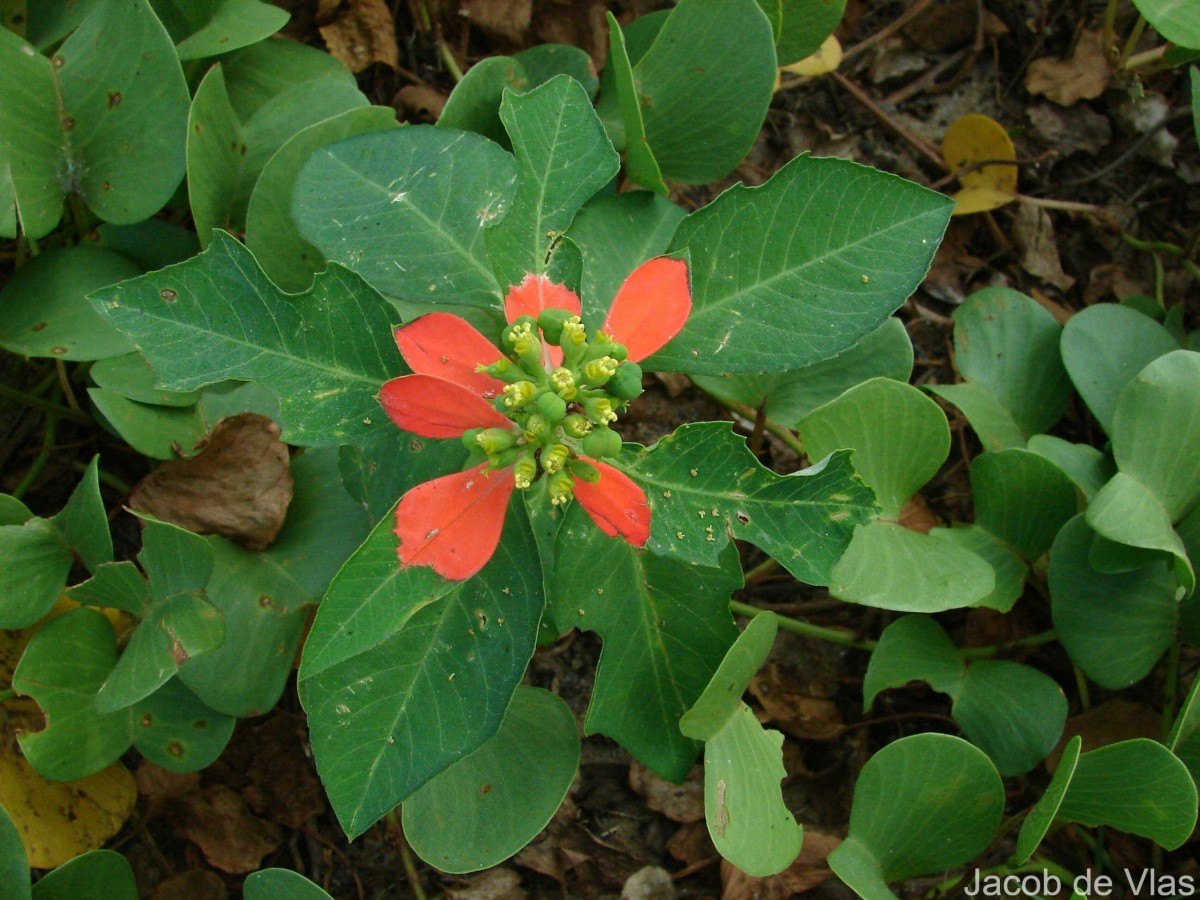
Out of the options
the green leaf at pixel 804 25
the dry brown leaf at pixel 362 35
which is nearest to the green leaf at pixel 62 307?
the dry brown leaf at pixel 362 35

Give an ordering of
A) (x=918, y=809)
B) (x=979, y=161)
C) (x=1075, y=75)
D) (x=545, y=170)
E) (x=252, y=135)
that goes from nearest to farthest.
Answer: (x=545, y=170) → (x=918, y=809) → (x=252, y=135) → (x=979, y=161) → (x=1075, y=75)

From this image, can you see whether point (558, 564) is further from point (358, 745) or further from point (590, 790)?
point (590, 790)

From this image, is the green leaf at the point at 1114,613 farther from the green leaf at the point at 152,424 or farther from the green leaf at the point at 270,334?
the green leaf at the point at 152,424

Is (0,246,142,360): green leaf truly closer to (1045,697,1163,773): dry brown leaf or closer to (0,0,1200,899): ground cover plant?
(0,0,1200,899): ground cover plant

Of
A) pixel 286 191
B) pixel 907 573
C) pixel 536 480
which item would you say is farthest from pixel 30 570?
pixel 907 573

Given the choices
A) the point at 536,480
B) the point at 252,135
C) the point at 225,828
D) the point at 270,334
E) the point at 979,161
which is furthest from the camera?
the point at 979,161

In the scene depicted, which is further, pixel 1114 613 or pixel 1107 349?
pixel 1107 349

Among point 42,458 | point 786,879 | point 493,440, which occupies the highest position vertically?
point 493,440

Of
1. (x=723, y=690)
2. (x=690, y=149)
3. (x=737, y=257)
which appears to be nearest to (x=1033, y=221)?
(x=690, y=149)

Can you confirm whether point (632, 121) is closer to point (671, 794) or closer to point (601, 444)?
point (601, 444)
